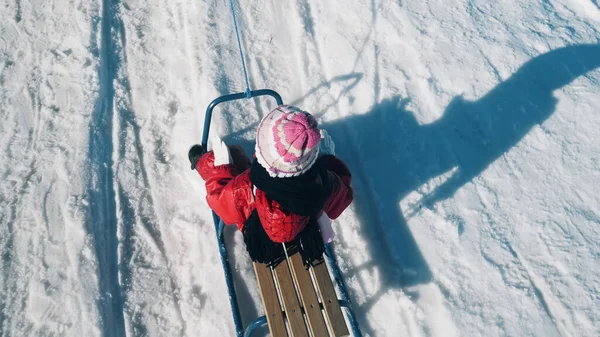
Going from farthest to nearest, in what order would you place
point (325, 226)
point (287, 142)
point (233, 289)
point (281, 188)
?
1. point (233, 289)
2. point (325, 226)
3. point (281, 188)
4. point (287, 142)

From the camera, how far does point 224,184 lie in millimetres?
2814

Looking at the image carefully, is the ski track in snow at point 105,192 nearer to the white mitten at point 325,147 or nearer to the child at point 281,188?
the child at point 281,188

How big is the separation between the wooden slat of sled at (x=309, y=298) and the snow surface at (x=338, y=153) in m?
0.49

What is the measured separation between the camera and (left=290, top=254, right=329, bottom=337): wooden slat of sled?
249cm

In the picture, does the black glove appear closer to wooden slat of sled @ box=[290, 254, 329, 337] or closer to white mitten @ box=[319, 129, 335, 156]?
white mitten @ box=[319, 129, 335, 156]

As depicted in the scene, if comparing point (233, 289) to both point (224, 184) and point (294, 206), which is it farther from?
point (294, 206)

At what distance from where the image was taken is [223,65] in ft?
12.8

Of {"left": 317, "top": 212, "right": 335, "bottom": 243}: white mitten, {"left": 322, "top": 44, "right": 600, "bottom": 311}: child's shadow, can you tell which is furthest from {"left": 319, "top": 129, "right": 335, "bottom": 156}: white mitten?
{"left": 317, "top": 212, "right": 335, "bottom": 243}: white mitten

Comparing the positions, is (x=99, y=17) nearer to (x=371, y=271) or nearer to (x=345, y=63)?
(x=345, y=63)

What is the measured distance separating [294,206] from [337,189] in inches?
20.8

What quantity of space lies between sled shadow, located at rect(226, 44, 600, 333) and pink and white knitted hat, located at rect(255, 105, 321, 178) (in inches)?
51.3

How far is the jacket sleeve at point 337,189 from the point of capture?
2.62 metres

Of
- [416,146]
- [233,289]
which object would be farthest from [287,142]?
[416,146]

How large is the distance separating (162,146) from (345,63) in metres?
1.79
